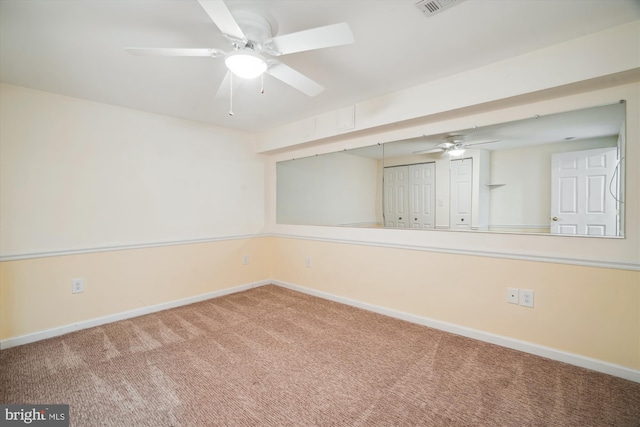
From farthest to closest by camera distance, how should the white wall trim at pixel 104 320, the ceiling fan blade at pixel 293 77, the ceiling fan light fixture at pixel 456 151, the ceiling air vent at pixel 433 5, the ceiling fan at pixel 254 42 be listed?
the ceiling fan light fixture at pixel 456 151 < the white wall trim at pixel 104 320 < the ceiling fan blade at pixel 293 77 < the ceiling air vent at pixel 433 5 < the ceiling fan at pixel 254 42

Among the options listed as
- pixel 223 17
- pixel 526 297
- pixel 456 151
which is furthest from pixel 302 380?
pixel 456 151

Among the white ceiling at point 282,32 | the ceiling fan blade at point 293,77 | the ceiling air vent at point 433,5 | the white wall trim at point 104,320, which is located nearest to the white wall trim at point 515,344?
the white wall trim at point 104,320

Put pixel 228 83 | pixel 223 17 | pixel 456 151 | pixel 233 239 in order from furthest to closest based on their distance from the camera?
1. pixel 233 239
2. pixel 456 151
3. pixel 228 83
4. pixel 223 17

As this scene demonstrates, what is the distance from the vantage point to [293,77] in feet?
6.23

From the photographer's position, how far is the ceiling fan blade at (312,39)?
4.51 ft

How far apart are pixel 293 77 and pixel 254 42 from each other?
1.07 ft

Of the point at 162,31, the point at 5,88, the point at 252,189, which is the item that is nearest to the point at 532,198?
the point at 162,31

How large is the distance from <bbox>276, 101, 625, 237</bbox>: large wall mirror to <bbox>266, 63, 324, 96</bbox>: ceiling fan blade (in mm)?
1296

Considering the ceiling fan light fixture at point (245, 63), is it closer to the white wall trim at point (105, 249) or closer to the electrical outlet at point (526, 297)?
the white wall trim at point (105, 249)

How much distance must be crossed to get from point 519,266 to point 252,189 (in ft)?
10.8

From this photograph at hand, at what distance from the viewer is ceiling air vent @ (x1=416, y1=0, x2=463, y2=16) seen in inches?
A: 59.5

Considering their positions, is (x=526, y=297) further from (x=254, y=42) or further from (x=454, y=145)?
(x=254, y=42)

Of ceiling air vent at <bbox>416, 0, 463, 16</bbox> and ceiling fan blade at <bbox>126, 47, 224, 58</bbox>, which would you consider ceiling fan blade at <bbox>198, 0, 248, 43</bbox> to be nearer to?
ceiling fan blade at <bbox>126, 47, 224, 58</bbox>

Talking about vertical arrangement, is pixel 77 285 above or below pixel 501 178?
below
